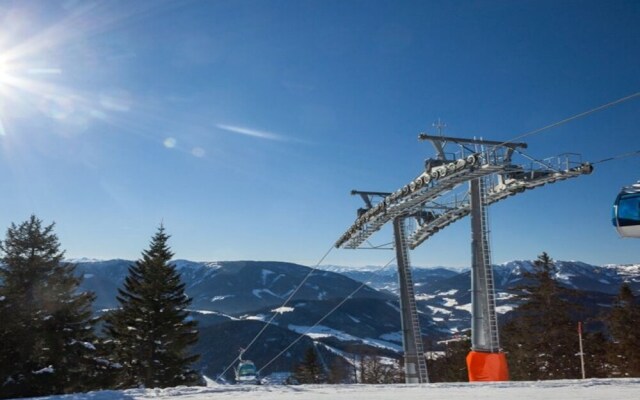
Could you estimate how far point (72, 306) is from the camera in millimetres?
24828

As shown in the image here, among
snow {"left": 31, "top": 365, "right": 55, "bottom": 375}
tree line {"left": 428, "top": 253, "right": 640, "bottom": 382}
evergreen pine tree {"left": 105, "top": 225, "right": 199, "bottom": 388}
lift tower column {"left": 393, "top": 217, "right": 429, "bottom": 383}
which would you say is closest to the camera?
snow {"left": 31, "top": 365, "right": 55, "bottom": 375}

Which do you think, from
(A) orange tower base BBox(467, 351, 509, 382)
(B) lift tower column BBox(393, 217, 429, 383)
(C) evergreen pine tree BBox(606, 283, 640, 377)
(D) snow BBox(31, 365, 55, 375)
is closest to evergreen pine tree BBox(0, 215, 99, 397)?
(D) snow BBox(31, 365, 55, 375)

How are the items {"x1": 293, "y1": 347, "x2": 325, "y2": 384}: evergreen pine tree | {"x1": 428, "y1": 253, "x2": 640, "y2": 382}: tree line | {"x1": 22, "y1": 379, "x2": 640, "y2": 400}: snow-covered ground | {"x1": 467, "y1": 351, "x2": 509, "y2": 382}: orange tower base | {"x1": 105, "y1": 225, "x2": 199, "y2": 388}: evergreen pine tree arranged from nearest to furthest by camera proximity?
{"x1": 22, "y1": 379, "x2": 640, "y2": 400}: snow-covered ground → {"x1": 467, "y1": 351, "x2": 509, "y2": 382}: orange tower base → {"x1": 105, "y1": 225, "x2": 199, "y2": 388}: evergreen pine tree → {"x1": 428, "y1": 253, "x2": 640, "y2": 382}: tree line → {"x1": 293, "y1": 347, "x2": 325, "y2": 384}: evergreen pine tree

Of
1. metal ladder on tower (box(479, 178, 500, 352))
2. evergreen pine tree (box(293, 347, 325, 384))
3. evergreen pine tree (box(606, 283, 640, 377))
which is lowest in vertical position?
evergreen pine tree (box(293, 347, 325, 384))

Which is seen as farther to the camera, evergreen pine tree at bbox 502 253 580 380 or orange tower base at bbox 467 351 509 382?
evergreen pine tree at bbox 502 253 580 380

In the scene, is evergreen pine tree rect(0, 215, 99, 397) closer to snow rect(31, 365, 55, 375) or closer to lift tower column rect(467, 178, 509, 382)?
snow rect(31, 365, 55, 375)

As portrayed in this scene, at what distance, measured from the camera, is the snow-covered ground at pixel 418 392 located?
35.8 feet

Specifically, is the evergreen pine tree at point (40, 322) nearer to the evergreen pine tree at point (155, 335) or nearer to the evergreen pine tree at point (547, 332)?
the evergreen pine tree at point (155, 335)

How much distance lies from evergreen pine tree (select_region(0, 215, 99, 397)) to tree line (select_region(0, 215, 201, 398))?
36mm

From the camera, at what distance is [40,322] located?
23672 millimetres

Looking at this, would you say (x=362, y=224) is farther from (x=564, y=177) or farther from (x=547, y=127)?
(x=547, y=127)

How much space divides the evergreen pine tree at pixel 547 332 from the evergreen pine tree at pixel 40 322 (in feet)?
105

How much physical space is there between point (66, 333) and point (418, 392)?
66.4 feet

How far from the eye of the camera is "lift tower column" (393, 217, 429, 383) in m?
23.9
